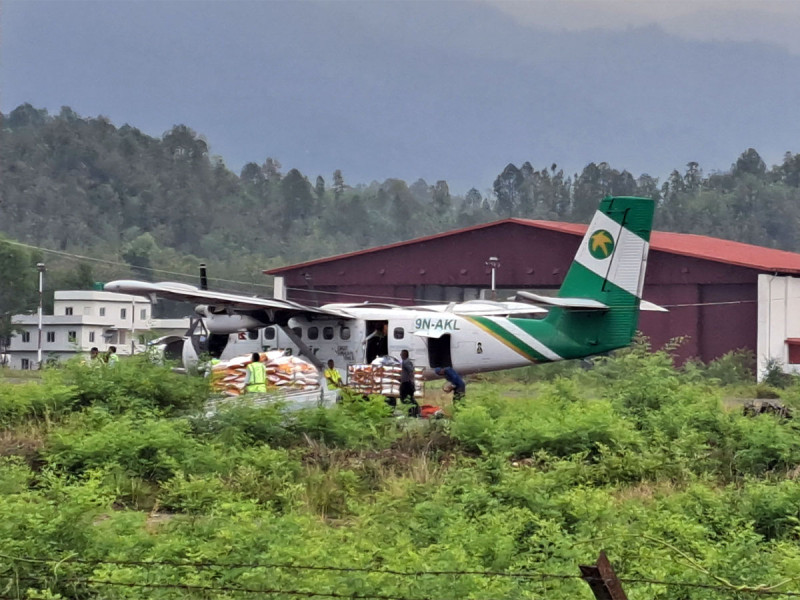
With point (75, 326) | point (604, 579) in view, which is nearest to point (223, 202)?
point (75, 326)

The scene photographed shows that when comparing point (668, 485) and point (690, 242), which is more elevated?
point (690, 242)

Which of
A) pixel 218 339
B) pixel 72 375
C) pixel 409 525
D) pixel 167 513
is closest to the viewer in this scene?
pixel 409 525

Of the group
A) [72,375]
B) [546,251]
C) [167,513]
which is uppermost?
[546,251]

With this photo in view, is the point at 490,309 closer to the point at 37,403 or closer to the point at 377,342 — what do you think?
the point at 377,342

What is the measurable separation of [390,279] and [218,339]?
28.9 m

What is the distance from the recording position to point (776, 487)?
16.6m

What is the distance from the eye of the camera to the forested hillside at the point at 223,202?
159000mm

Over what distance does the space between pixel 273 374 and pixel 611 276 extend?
29.4 ft

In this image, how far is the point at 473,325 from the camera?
2931cm

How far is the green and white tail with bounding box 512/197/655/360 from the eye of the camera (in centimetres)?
2981

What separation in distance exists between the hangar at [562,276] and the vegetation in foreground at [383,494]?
24247 mm

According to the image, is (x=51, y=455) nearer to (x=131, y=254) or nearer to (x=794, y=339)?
(x=794, y=339)

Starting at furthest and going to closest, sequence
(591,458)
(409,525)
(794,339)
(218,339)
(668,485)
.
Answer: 1. (794,339)
2. (218,339)
3. (591,458)
4. (668,485)
5. (409,525)

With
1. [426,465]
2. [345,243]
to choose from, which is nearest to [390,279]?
[426,465]
